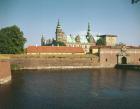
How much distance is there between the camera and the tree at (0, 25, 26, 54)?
199 ft

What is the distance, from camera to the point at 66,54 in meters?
70.0

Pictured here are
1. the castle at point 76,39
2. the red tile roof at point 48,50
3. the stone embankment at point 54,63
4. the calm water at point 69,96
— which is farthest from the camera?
the castle at point 76,39

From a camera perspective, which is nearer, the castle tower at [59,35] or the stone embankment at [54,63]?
the stone embankment at [54,63]

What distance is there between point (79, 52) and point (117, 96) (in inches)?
1717

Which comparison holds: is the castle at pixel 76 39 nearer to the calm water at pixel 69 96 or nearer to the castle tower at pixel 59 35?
the castle tower at pixel 59 35

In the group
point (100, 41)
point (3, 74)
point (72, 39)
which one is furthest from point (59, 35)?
point (3, 74)

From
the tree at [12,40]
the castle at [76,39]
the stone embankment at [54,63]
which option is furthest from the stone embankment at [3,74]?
the castle at [76,39]

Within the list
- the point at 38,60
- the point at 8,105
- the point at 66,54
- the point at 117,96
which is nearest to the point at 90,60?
the point at 66,54

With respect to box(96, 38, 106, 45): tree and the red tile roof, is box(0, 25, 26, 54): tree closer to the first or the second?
the red tile roof

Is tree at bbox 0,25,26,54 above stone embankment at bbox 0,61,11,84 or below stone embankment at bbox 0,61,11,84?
above

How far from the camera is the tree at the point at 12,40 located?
60656 mm

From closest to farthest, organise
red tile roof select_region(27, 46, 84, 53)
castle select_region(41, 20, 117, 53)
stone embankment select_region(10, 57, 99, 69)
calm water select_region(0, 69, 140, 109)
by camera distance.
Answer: calm water select_region(0, 69, 140, 109) < stone embankment select_region(10, 57, 99, 69) < red tile roof select_region(27, 46, 84, 53) < castle select_region(41, 20, 117, 53)

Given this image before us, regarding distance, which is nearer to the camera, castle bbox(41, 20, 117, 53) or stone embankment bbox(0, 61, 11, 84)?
stone embankment bbox(0, 61, 11, 84)

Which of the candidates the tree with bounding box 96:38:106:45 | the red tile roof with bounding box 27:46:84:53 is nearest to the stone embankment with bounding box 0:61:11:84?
the red tile roof with bounding box 27:46:84:53
